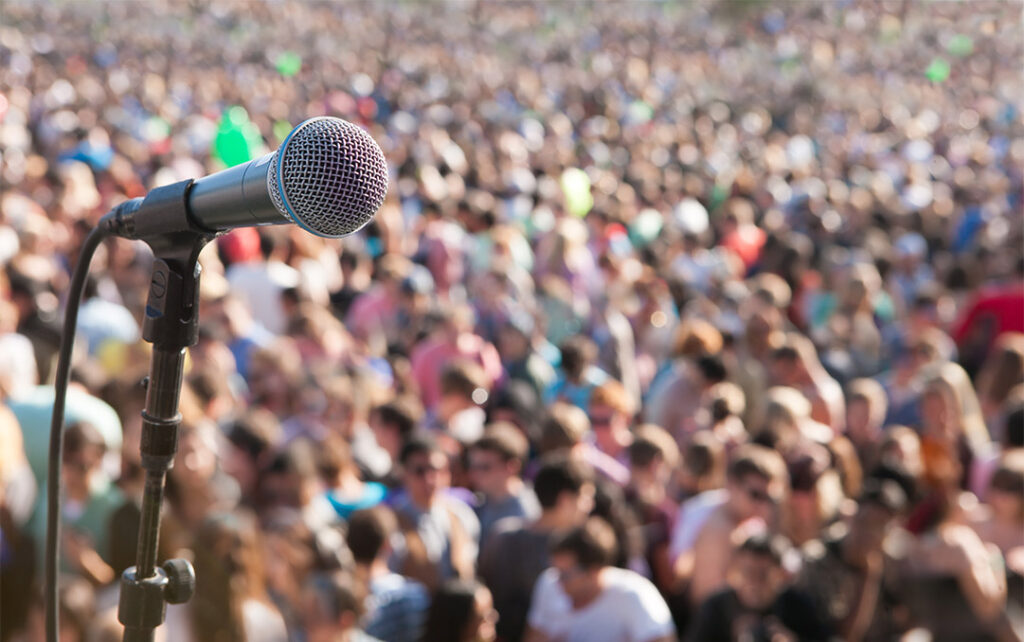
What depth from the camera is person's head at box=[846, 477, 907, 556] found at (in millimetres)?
3678

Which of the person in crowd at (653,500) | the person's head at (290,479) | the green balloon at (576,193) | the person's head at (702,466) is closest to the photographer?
the person's head at (290,479)

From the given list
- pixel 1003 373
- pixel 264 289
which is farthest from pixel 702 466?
pixel 264 289

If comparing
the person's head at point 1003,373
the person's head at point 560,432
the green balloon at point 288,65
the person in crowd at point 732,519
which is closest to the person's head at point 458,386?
the person's head at point 560,432

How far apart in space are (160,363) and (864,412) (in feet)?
13.7

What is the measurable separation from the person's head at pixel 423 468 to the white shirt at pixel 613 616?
1.93 ft

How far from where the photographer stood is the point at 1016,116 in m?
17.3

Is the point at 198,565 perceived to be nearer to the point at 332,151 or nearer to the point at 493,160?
the point at 332,151

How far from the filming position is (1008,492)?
3.83 m

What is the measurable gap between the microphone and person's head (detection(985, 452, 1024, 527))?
10.7 ft

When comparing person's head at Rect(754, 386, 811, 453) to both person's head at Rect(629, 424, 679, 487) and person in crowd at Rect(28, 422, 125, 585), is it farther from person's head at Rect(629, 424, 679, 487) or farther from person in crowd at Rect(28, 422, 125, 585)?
person in crowd at Rect(28, 422, 125, 585)

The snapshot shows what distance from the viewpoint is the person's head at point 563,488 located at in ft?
12.0

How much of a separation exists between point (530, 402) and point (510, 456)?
3.55 feet

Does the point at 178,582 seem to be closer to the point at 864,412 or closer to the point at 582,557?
the point at 582,557

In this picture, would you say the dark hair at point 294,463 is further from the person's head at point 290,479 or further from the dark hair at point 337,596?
the dark hair at point 337,596
